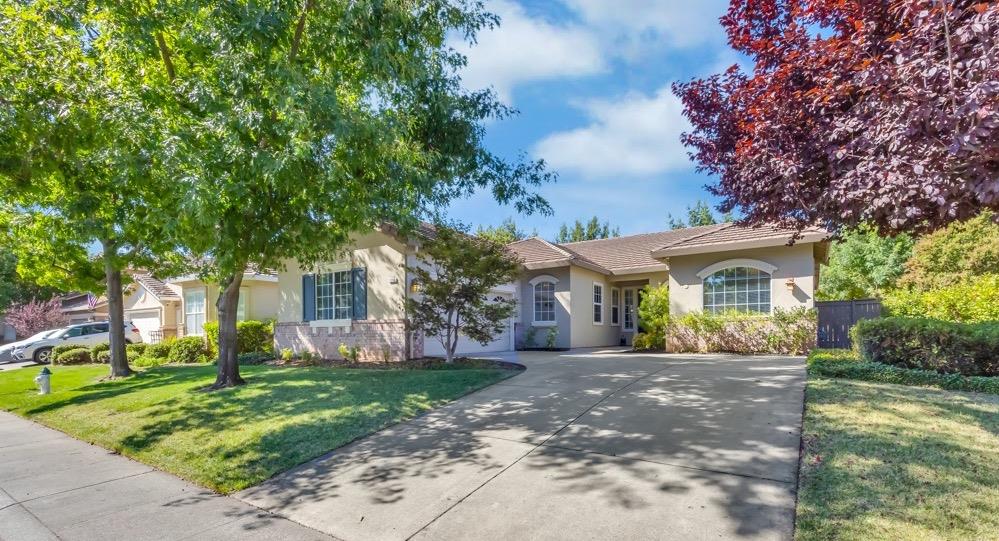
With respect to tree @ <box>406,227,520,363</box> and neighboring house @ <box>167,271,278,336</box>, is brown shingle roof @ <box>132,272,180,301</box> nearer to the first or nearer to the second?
neighboring house @ <box>167,271,278,336</box>

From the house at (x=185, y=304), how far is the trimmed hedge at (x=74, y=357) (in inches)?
101

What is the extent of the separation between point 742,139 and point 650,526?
399 cm

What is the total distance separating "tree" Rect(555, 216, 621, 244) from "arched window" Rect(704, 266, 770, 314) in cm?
3003

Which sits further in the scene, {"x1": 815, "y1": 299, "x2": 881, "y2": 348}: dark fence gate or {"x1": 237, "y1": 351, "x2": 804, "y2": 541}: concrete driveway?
{"x1": 815, "y1": 299, "x2": 881, "y2": 348}: dark fence gate

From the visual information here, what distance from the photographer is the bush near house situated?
13430 mm

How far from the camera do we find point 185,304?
74.9 feet

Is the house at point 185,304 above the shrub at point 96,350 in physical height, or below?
above

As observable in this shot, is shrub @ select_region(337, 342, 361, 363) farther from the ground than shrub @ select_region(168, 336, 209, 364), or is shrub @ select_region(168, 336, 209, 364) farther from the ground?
shrub @ select_region(337, 342, 361, 363)

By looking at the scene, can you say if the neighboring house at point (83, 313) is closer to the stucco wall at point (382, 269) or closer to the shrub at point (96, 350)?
the shrub at point (96, 350)

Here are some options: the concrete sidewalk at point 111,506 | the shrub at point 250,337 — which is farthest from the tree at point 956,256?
the shrub at point 250,337

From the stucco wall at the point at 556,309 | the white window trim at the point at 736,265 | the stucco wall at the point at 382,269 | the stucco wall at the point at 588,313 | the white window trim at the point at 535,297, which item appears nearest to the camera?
the stucco wall at the point at 382,269

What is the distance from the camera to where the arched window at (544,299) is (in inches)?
692

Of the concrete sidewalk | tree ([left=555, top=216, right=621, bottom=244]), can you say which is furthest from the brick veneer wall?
tree ([left=555, top=216, right=621, bottom=244])

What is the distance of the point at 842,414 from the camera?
6.00 metres
